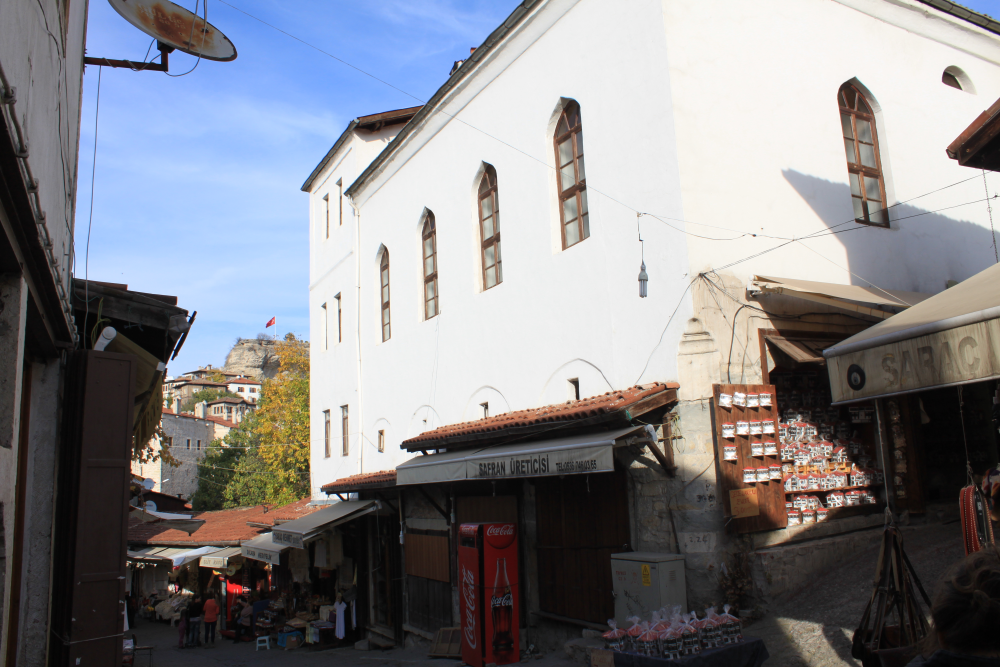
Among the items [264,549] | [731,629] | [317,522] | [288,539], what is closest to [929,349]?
[731,629]

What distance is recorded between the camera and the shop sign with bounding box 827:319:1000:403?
14.8 feet

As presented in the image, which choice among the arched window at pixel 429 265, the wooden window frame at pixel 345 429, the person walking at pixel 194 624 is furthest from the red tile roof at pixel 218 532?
the arched window at pixel 429 265

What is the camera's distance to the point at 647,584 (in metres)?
7.31

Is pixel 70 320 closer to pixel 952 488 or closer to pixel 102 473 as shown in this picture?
pixel 102 473

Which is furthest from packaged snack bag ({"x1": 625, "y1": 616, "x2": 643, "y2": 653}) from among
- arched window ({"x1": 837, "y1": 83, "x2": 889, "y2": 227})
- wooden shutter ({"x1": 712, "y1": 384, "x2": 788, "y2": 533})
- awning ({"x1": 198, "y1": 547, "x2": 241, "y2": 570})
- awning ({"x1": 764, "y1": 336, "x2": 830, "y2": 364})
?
awning ({"x1": 198, "y1": 547, "x2": 241, "y2": 570})

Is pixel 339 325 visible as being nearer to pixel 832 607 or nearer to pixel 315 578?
pixel 315 578

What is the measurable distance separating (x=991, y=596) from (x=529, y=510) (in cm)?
811

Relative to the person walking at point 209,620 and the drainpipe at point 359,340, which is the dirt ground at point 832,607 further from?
the person walking at point 209,620

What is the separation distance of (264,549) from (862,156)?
13.2m

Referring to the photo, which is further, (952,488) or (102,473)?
(952,488)

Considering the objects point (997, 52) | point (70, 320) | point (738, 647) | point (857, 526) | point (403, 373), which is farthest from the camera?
point (403, 373)

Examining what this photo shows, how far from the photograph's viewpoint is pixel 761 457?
26.0ft

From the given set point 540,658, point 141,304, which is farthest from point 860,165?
point 141,304

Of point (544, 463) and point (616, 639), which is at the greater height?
point (544, 463)
